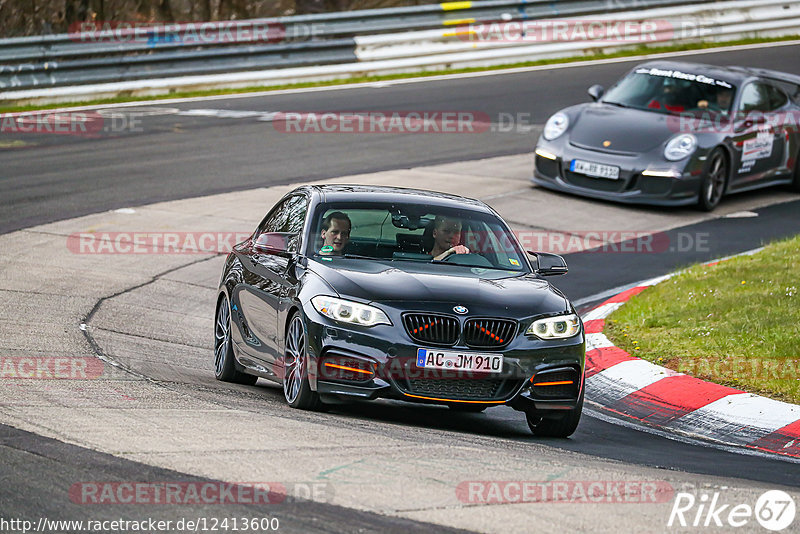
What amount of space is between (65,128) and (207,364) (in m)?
11.6

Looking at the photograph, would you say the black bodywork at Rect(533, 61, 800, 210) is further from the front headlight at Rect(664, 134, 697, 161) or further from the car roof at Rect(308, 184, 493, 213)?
the car roof at Rect(308, 184, 493, 213)

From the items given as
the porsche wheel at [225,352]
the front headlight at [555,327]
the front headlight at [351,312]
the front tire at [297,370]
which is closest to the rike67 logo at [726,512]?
the front headlight at [555,327]

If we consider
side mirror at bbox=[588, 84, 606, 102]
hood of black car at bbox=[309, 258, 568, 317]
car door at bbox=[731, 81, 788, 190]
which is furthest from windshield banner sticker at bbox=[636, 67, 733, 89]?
hood of black car at bbox=[309, 258, 568, 317]

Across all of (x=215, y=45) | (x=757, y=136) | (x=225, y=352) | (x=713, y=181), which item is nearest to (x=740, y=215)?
(x=713, y=181)

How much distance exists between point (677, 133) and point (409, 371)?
999 cm

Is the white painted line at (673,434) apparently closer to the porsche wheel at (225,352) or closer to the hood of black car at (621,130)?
the porsche wheel at (225,352)

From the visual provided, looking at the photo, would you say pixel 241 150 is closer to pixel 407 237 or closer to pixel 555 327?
pixel 407 237

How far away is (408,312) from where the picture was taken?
293 inches

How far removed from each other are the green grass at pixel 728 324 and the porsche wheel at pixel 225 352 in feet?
9.94

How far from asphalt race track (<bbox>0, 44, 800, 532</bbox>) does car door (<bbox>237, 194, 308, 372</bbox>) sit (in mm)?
356

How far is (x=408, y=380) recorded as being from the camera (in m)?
7.38

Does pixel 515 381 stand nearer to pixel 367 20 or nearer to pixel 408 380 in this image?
pixel 408 380

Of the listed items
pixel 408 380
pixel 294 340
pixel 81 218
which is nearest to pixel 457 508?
pixel 408 380

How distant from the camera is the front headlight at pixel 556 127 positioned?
17.0m
